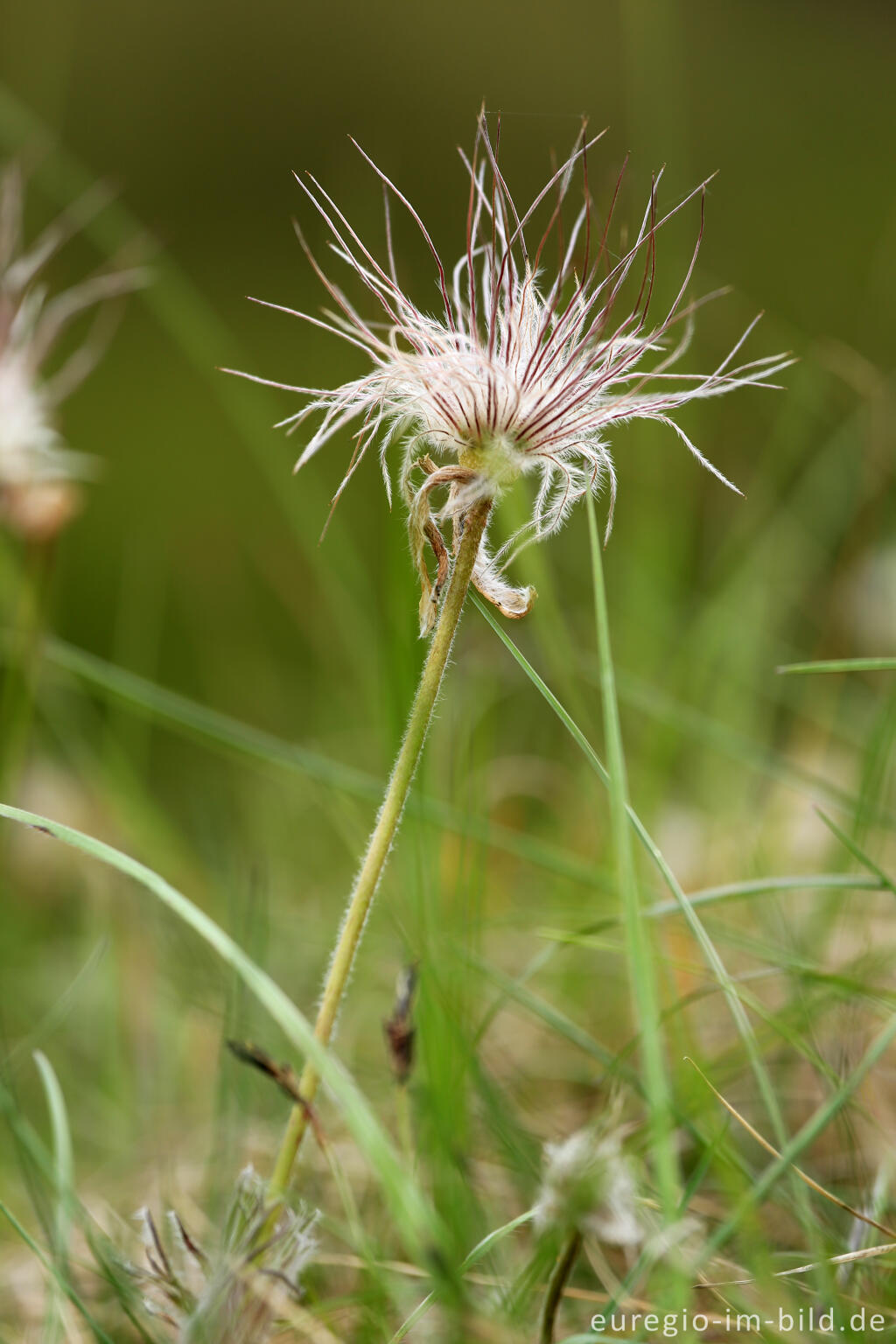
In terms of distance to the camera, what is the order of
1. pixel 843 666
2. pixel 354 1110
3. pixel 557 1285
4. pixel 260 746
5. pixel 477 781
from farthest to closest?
pixel 477 781 → pixel 260 746 → pixel 843 666 → pixel 557 1285 → pixel 354 1110

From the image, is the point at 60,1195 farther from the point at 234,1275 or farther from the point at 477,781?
the point at 477,781

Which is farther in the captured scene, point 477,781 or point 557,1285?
point 477,781

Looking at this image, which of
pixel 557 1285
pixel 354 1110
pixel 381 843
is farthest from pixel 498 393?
pixel 557 1285

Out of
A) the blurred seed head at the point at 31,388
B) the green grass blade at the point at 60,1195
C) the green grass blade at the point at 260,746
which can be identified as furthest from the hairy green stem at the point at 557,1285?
the blurred seed head at the point at 31,388

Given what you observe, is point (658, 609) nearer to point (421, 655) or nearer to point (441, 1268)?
point (421, 655)

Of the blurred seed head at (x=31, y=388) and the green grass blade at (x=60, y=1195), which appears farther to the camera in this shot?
the blurred seed head at (x=31, y=388)

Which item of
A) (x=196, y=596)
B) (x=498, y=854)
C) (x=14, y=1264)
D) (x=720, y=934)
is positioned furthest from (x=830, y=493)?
(x=196, y=596)

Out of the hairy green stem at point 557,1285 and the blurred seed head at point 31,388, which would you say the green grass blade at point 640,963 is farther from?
the blurred seed head at point 31,388
